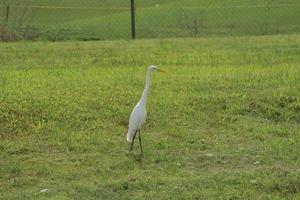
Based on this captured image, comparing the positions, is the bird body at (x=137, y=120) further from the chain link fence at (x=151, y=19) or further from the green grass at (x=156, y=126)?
the chain link fence at (x=151, y=19)

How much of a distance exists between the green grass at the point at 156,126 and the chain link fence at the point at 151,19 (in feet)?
11.9

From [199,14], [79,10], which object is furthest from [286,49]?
[79,10]

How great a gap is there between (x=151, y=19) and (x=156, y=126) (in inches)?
399

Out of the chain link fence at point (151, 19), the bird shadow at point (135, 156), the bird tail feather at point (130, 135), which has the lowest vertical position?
the bird shadow at point (135, 156)

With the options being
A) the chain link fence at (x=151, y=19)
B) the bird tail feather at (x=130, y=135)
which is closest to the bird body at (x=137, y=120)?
the bird tail feather at (x=130, y=135)

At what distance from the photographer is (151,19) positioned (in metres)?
18.0

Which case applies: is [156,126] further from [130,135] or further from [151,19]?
[151,19]

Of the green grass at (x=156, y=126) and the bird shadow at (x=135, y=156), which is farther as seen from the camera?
the bird shadow at (x=135, y=156)

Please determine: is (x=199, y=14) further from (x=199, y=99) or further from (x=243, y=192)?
(x=243, y=192)

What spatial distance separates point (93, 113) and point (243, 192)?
2612 mm

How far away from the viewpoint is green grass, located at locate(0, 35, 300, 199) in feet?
20.9

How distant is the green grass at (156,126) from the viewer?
638 cm

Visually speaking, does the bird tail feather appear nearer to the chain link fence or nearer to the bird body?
the bird body

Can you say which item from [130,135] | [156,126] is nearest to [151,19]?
[156,126]
